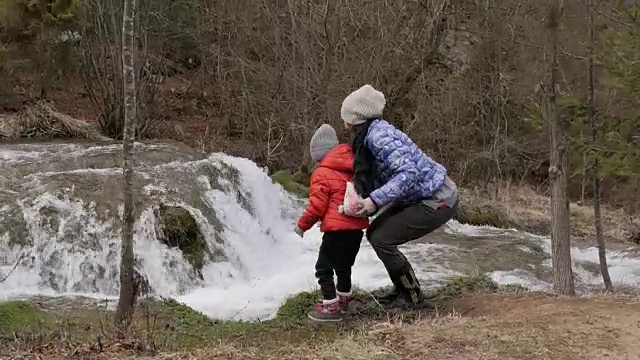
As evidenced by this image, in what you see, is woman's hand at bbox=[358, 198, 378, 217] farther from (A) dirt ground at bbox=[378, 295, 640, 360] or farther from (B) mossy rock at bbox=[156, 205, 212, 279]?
(B) mossy rock at bbox=[156, 205, 212, 279]

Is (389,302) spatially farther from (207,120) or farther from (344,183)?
(207,120)

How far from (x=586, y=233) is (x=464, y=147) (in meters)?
3.72

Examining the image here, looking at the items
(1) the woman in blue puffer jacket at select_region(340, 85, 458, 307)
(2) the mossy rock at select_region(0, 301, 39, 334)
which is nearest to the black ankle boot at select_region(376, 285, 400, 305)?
(1) the woman in blue puffer jacket at select_region(340, 85, 458, 307)

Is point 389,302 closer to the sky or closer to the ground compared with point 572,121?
closer to the ground

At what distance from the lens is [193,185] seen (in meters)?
11.3

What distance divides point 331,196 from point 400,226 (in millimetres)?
555

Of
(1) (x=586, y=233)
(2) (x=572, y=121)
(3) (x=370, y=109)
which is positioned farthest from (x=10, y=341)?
(1) (x=586, y=233)

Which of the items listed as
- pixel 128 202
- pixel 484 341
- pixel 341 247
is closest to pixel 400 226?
pixel 341 247

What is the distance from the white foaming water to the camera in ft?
29.1

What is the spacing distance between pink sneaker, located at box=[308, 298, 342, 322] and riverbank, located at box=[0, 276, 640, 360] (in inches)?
2.6

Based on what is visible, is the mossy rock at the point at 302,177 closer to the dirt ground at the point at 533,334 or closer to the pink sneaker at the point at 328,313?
the pink sneaker at the point at 328,313

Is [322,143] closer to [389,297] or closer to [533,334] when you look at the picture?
[389,297]

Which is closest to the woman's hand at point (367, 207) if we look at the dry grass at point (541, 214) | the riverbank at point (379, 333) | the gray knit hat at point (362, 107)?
the gray knit hat at point (362, 107)

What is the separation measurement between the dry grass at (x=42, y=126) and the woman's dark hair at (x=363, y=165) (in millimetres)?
9721
